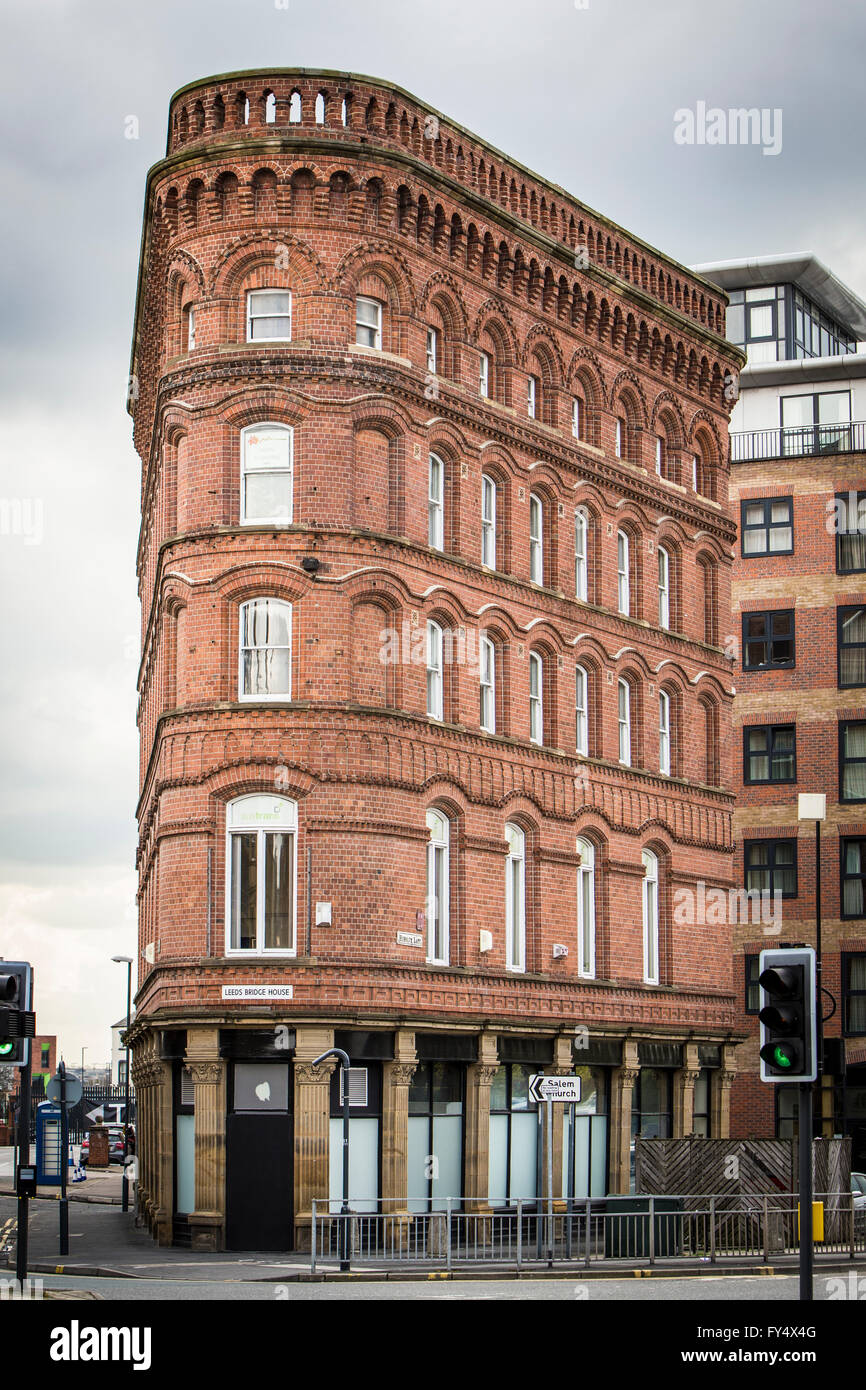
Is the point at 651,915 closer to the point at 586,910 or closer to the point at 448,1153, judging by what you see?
the point at 586,910

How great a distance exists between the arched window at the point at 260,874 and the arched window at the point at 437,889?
310 cm

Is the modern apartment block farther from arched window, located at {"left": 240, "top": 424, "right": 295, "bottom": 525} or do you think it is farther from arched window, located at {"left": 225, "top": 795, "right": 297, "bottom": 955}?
arched window, located at {"left": 240, "top": 424, "right": 295, "bottom": 525}

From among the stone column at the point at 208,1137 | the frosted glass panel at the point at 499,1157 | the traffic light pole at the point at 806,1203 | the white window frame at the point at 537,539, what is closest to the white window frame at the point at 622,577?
the white window frame at the point at 537,539

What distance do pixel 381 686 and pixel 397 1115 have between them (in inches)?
304

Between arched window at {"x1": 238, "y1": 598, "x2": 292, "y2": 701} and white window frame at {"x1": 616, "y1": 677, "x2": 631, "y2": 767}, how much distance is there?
10875mm

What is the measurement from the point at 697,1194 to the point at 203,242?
19542 mm

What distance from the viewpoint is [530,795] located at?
39344mm

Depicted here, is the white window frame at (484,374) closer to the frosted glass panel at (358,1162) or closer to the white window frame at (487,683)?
the white window frame at (487,683)

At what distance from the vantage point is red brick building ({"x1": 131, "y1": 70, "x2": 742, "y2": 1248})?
3388 cm

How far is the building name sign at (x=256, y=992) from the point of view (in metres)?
33.2

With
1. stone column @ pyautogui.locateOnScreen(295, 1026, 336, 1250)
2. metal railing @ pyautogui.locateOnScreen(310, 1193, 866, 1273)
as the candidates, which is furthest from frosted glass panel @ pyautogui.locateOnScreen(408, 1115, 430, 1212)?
metal railing @ pyautogui.locateOnScreen(310, 1193, 866, 1273)

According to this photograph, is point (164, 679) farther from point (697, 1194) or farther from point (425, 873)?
point (697, 1194)

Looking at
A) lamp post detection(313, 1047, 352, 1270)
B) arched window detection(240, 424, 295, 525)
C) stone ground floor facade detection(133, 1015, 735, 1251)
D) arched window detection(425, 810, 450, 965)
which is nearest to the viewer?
lamp post detection(313, 1047, 352, 1270)
